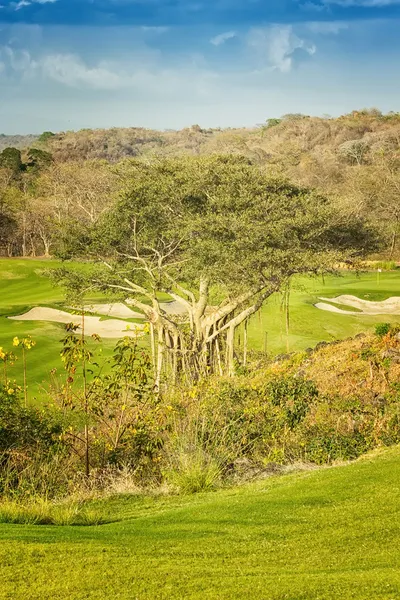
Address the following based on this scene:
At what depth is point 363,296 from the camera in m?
37.8

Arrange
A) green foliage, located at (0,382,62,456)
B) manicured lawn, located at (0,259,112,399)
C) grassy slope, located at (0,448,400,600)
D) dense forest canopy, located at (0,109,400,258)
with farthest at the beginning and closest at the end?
dense forest canopy, located at (0,109,400,258), manicured lawn, located at (0,259,112,399), green foliage, located at (0,382,62,456), grassy slope, located at (0,448,400,600)

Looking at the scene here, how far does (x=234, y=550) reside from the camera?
196 inches

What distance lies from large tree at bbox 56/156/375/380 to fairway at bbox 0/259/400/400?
159 cm

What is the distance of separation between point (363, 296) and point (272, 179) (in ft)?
42.3

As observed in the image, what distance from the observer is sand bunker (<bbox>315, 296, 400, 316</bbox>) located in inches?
1342

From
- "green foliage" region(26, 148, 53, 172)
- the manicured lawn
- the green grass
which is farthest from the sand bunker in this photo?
"green foliage" region(26, 148, 53, 172)

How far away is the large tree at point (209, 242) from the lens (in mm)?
22594

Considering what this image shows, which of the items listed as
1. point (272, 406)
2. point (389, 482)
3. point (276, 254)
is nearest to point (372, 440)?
point (272, 406)

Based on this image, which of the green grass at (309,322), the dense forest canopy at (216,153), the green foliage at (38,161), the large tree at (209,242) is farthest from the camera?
the green foliage at (38,161)

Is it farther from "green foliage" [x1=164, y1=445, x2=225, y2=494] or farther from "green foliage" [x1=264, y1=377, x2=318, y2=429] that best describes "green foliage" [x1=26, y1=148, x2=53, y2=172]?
"green foliage" [x1=164, y1=445, x2=225, y2=494]

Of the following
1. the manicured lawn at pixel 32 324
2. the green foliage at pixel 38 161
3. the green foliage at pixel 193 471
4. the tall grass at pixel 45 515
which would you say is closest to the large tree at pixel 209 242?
the manicured lawn at pixel 32 324

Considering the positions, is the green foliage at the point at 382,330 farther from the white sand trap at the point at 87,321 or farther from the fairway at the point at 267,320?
the white sand trap at the point at 87,321

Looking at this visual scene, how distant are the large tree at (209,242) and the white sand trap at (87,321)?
2074 mm

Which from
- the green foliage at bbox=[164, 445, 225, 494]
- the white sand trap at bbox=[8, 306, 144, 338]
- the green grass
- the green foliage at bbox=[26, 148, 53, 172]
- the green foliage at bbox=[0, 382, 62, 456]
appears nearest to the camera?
the green foliage at bbox=[164, 445, 225, 494]
